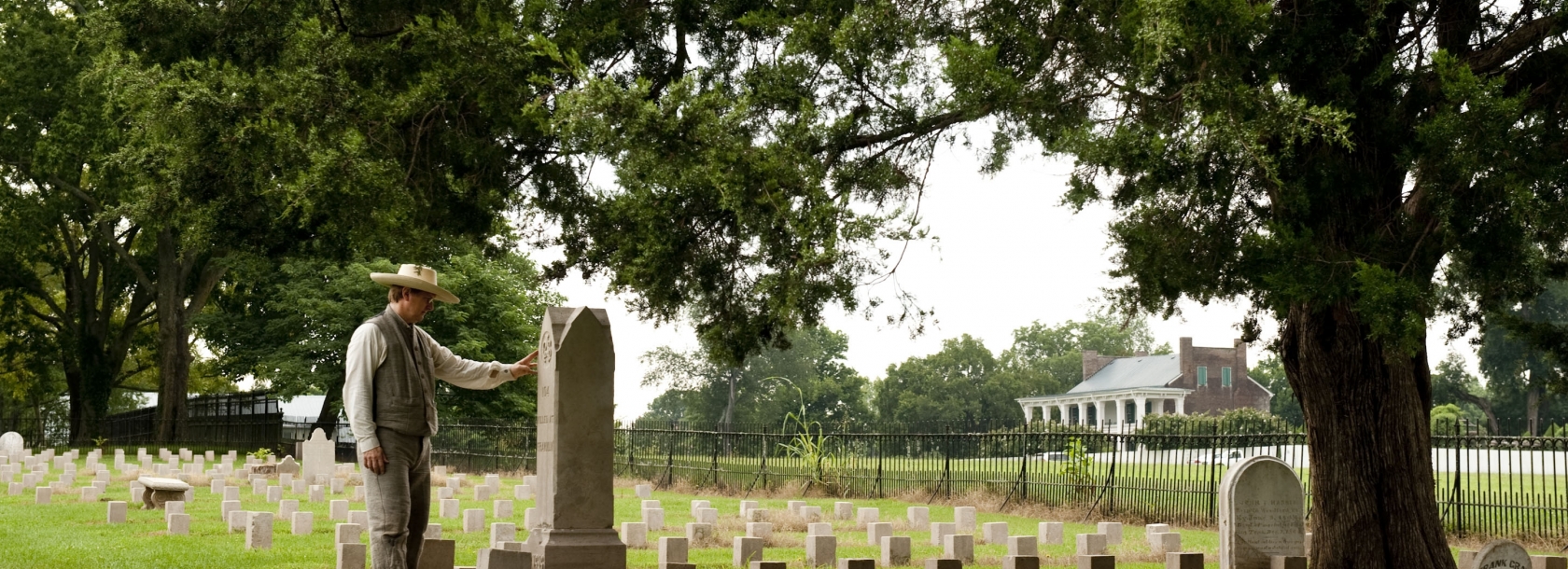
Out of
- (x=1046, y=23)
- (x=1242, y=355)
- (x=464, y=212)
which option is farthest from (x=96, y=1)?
(x=1242, y=355)

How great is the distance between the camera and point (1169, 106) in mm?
9969

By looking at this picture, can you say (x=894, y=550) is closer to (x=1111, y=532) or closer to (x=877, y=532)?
(x=877, y=532)

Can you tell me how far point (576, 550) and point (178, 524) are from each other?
7.27m

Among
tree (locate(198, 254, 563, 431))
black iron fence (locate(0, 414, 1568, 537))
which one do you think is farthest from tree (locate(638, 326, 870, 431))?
black iron fence (locate(0, 414, 1568, 537))

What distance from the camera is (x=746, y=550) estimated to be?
40.7ft

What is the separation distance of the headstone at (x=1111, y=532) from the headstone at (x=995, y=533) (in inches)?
39.4

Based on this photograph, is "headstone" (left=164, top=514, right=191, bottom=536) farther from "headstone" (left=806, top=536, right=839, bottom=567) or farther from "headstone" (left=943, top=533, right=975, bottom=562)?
"headstone" (left=943, top=533, right=975, bottom=562)

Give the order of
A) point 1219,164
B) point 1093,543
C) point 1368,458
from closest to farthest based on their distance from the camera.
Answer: point 1219,164, point 1368,458, point 1093,543

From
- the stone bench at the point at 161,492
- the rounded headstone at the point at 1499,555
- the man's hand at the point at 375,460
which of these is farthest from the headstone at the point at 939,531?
the stone bench at the point at 161,492

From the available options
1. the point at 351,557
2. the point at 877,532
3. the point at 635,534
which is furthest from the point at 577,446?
the point at 877,532

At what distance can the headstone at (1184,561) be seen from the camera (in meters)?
10.7

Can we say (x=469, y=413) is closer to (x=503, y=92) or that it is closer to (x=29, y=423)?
(x=29, y=423)

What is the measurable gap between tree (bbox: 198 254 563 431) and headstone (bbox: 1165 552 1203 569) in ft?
92.3

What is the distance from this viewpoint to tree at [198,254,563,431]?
124 feet
